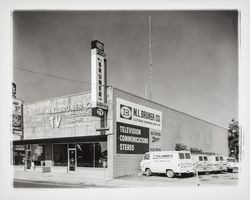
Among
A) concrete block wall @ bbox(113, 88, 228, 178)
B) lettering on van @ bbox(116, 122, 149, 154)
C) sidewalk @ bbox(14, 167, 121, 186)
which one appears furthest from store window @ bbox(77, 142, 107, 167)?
lettering on van @ bbox(116, 122, 149, 154)

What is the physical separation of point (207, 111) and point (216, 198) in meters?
4.03

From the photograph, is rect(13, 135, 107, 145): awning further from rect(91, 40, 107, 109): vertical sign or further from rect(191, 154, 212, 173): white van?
rect(191, 154, 212, 173): white van

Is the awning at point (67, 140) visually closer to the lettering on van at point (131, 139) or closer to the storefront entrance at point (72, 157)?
the storefront entrance at point (72, 157)

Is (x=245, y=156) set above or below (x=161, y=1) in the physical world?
below

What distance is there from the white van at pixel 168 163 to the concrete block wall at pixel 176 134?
51cm

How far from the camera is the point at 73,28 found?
1375cm

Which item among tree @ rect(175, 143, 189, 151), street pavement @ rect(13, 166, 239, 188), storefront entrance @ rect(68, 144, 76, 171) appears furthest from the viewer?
tree @ rect(175, 143, 189, 151)

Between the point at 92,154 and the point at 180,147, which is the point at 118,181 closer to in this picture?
the point at 92,154

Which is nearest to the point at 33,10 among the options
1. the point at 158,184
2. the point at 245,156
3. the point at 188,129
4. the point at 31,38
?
the point at 31,38

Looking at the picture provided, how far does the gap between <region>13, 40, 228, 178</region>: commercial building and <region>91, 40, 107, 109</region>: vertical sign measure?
5 cm

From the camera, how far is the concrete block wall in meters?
16.7

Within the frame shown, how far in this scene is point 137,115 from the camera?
17.4 m

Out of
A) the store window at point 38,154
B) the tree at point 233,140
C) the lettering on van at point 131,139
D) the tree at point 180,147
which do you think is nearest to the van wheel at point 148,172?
the lettering on van at point 131,139

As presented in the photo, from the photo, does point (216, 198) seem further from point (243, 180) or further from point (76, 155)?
point (76, 155)
